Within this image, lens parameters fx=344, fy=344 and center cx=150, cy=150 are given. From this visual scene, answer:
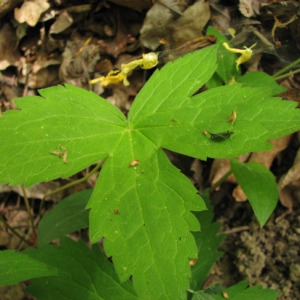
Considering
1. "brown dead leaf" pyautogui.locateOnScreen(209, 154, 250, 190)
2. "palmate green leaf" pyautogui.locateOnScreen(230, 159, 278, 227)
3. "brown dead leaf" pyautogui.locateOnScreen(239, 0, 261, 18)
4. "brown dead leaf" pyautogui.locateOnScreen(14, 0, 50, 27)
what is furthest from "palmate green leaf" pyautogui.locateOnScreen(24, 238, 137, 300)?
"brown dead leaf" pyautogui.locateOnScreen(14, 0, 50, 27)

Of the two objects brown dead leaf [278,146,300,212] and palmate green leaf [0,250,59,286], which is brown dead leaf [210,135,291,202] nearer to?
brown dead leaf [278,146,300,212]

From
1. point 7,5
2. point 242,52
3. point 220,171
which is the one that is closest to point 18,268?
point 220,171

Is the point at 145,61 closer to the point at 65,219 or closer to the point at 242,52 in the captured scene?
the point at 242,52

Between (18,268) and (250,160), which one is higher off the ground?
(18,268)

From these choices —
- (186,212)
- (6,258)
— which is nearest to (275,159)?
(186,212)

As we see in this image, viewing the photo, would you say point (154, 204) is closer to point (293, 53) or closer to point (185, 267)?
point (185, 267)

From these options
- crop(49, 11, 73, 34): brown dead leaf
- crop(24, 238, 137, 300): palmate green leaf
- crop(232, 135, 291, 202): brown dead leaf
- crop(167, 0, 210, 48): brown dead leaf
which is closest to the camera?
crop(24, 238, 137, 300): palmate green leaf

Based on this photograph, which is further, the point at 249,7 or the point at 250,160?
the point at 249,7

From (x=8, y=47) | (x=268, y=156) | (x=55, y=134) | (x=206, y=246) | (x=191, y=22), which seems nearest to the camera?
(x=55, y=134)
